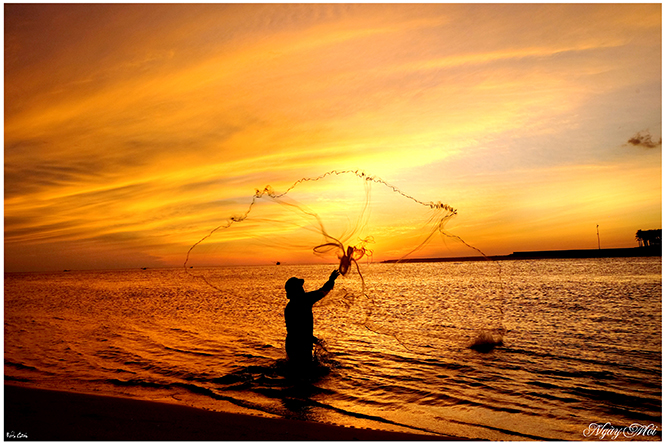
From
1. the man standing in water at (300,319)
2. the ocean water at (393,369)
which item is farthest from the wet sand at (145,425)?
the man standing in water at (300,319)

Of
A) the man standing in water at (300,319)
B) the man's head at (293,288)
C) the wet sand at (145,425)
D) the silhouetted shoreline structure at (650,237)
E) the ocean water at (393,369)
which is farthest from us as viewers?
the silhouetted shoreline structure at (650,237)

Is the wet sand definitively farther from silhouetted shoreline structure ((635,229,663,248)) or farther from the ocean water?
silhouetted shoreline structure ((635,229,663,248))

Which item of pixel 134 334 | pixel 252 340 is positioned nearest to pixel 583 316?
pixel 252 340

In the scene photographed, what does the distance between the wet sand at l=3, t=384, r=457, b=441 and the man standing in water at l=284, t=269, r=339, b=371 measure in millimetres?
3511

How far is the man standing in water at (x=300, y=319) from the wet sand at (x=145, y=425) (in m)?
3.51

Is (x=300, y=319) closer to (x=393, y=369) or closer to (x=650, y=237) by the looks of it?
(x=393, y=369)

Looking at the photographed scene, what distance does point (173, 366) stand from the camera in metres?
12.6

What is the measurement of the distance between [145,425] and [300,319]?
459 cm

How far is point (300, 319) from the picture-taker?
1055 cm

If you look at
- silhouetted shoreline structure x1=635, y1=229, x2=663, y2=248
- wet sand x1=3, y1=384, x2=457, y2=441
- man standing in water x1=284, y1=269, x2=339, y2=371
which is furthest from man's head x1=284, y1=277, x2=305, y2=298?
silhouetted shoreline structure x1=635, y1=229, x2=663, y2=248

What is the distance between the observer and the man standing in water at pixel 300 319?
10391 mm

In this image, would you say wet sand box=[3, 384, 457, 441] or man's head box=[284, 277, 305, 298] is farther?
man's head box=[284, 277, 305, 298]

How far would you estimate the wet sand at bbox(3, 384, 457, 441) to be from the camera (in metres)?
6.03

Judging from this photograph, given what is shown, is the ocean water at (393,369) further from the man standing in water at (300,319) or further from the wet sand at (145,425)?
the wet sand at (145,425)
